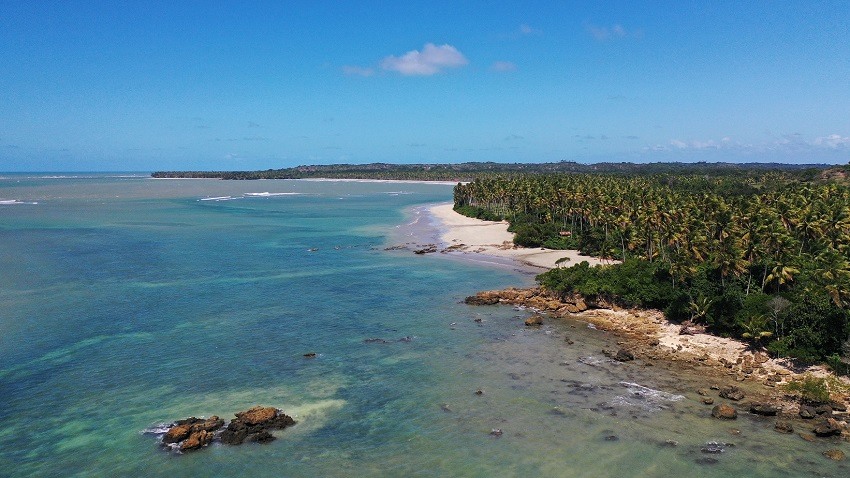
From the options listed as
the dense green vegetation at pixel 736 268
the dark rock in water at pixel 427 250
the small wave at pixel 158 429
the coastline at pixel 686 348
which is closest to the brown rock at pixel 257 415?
the small wave at pixel 158 429

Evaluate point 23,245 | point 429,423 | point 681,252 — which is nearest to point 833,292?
point 681,252

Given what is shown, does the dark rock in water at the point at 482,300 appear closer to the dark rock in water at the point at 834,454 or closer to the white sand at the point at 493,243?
the white sand at the point at 493,243

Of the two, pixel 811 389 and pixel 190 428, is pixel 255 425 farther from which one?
pixel 811 389

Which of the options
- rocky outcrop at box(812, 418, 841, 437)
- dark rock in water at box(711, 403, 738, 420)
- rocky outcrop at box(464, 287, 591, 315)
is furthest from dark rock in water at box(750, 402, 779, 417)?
rocky outcrop at box(464, 287, 591, 315)

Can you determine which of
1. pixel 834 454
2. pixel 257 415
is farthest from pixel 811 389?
pixel 257 415

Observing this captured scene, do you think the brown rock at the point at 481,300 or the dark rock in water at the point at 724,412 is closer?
the dark rock in water at the point at 724,412

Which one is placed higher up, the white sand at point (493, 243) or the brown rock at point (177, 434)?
the white sand at point (493, 243)
